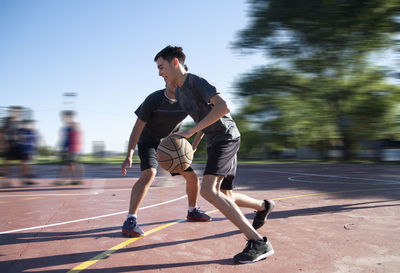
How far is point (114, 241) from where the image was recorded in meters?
3.90

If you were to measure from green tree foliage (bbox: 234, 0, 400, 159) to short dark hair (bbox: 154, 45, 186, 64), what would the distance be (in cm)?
1651

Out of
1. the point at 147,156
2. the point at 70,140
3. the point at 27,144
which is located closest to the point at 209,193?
the point at 147,156

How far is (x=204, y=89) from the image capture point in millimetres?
3205

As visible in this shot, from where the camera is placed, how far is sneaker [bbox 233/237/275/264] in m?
3.12

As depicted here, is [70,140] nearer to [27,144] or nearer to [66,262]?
[27,144]

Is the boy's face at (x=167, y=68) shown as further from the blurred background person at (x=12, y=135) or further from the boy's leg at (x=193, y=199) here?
the blurred background person at (x=12, y=135)

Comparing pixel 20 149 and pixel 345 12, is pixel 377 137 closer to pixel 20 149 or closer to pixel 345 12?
pixel 345 12

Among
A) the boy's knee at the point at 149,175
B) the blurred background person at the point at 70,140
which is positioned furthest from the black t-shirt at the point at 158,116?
the blurred background person at the point at 70,140

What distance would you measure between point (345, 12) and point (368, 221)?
52.4 feet

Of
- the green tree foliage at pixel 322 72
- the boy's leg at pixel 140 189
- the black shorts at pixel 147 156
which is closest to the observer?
the boy's leg at pixel 140 189

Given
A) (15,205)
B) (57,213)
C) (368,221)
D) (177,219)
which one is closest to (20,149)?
(15,205)

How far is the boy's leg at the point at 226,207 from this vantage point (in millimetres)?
3229

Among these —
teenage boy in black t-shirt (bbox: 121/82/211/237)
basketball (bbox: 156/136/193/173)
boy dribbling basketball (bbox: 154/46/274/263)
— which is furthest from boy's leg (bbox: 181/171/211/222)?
basketball (bbox: 156/136/193/173)

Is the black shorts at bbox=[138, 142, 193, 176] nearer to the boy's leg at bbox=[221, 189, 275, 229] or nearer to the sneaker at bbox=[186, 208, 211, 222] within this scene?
the sneaker at bbox=[186, 208, 211, 222]
